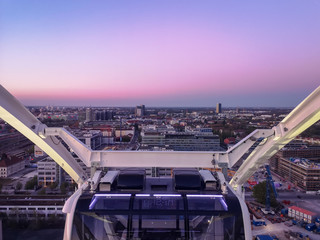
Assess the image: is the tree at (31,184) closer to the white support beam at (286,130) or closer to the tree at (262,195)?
the tree at (262,195)

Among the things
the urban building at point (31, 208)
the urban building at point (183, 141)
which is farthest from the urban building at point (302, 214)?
the urban building at point (31, 208)

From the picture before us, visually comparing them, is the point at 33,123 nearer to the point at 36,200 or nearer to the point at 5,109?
the point at 5,109

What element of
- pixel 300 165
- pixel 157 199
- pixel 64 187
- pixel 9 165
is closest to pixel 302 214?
pixel 300 165

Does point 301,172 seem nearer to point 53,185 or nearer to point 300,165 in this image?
point 300,165

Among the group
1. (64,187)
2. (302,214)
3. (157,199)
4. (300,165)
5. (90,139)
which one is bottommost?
(302,214)

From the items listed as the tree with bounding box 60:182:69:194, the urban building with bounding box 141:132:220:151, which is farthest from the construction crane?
the urban building with bounding box 141:132:220:151

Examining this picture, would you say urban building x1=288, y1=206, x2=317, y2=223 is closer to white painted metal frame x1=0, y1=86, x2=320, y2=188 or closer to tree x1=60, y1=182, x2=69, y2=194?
tree x1=60, y1=182, x2=69, y2=194
